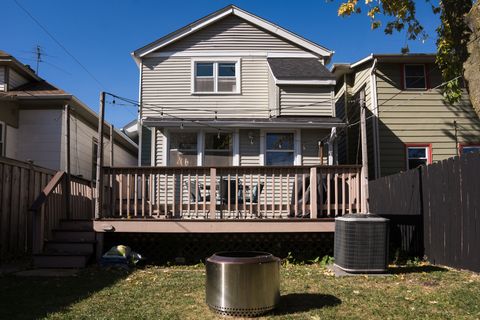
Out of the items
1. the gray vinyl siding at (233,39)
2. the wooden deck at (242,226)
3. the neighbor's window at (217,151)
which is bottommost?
the wooden deck at (242,226)

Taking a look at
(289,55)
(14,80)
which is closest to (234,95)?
(289,55)

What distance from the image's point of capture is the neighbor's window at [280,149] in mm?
12688

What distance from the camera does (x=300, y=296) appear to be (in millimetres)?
5840

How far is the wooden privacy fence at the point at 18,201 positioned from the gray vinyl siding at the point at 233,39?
18.5 feet

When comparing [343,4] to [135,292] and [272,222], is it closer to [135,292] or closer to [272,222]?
[272,222]

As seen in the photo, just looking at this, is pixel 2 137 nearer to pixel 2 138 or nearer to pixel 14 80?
pixel 2 138

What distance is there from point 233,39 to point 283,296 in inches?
380

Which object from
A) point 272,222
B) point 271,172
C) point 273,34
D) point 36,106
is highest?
point 273,34

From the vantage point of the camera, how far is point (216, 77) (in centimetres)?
1356

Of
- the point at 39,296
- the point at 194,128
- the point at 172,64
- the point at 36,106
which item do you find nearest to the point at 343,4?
the point at 194,128

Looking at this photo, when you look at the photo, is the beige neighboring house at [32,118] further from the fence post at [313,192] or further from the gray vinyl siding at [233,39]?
the fence post at [313,192]

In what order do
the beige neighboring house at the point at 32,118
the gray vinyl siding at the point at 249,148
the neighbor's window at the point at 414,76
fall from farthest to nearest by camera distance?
1. the neighbor's window at the point at 414,76
2. the beige neighboring house at the point at 32,118
3. the gray vinyl siding at the point at 249,148

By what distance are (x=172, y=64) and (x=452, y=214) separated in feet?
29.8

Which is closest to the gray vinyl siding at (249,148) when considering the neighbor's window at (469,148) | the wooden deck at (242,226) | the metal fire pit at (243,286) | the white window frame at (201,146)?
the white window frame at (201,146)
